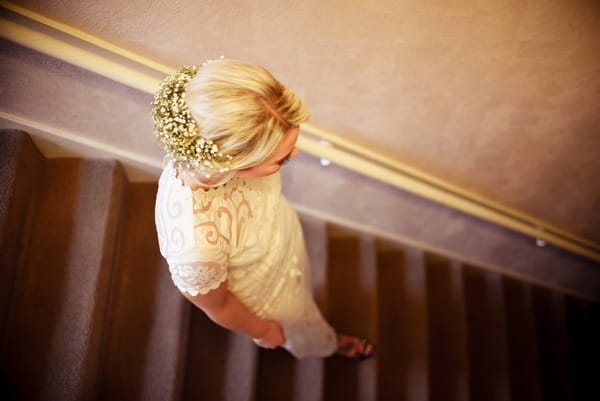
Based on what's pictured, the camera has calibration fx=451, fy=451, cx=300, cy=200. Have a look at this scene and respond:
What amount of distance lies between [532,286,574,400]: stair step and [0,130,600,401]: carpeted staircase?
3 cm

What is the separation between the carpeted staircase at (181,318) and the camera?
1.79 meters

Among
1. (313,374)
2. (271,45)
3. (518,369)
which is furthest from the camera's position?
(518,369)

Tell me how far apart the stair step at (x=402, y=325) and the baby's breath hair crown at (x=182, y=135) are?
2.01 m

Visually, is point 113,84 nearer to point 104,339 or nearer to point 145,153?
point 145,153

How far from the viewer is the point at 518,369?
3.18m

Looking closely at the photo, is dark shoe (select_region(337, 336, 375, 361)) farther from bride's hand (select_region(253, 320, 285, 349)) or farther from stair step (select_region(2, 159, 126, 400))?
stair step (select_region(2, 159, 126, 400))

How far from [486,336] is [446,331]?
362 mm

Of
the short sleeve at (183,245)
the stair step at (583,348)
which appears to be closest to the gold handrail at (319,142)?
the short sleeve at (183,245)

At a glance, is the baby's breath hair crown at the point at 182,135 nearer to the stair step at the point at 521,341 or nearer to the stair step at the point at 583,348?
the stair step at the point at 521,341

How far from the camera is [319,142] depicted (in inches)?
85.4

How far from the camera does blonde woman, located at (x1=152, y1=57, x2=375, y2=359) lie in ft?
3.76

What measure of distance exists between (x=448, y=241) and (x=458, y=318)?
0.51 m

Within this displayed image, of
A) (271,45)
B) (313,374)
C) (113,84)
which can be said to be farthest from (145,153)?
(313,374)

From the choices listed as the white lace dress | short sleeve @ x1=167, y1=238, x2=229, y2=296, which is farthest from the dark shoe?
short sleeve @ x1=167, y1=238, x2=229, y2=296
